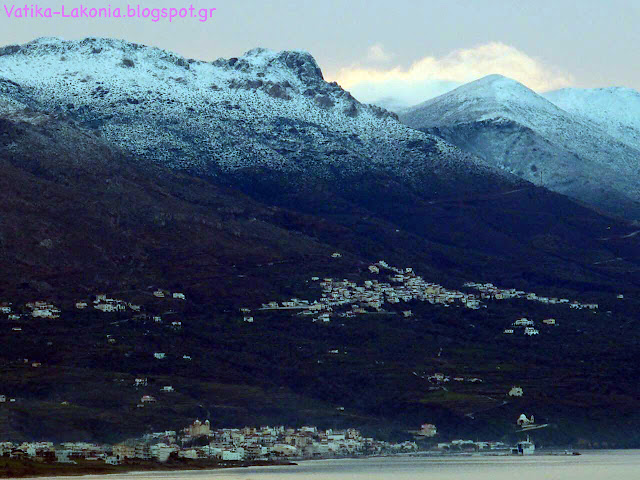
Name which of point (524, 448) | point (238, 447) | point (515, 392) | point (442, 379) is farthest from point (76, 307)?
point (524, 448)

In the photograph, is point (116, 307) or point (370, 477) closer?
point (370, 477)

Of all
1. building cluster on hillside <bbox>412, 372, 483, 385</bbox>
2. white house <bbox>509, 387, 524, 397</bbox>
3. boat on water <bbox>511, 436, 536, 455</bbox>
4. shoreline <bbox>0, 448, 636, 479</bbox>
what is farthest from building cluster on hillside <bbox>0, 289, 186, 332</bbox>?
boat on water <bbox>511, 436, 536, 455</bbox>

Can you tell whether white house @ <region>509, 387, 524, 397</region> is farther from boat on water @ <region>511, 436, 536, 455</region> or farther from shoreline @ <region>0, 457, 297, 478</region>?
shoreline @ <region>0, 457, 297, 478</region>

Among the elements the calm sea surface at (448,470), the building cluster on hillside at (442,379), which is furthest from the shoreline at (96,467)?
the building cluster on hillside at (442,379)

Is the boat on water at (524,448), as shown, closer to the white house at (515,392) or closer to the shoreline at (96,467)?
the white house at (515,392)

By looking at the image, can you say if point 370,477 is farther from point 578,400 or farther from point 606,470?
point 578,400

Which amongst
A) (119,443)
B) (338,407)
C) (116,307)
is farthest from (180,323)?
(119,443)
